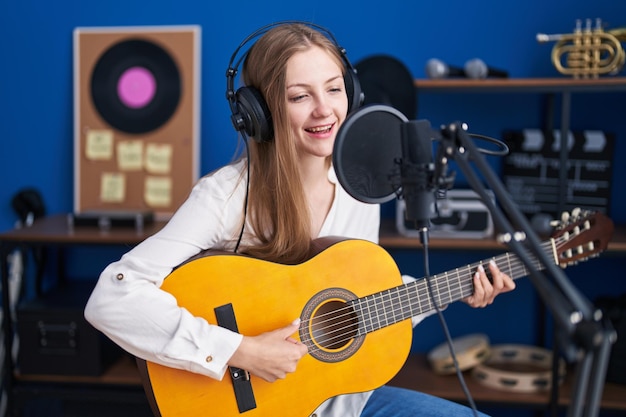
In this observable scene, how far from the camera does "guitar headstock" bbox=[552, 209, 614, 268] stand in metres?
1.53

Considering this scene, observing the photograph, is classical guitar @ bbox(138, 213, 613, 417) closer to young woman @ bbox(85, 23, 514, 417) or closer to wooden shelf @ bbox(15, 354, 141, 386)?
young woman @ bbox(85, 23, 514, 417)

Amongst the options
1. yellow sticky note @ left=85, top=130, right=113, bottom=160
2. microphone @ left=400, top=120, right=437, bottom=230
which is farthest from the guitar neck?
yellow sticky note @ left=85, top=130, right=113, bottom=160

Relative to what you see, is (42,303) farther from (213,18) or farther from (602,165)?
(602,165)

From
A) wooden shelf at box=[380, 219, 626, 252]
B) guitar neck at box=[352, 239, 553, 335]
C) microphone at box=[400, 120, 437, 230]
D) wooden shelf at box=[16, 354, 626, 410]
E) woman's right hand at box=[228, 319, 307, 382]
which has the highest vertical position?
microphone at box=[400, 120, 437, 230]

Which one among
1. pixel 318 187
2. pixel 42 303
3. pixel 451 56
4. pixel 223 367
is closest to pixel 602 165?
pixel 451 56

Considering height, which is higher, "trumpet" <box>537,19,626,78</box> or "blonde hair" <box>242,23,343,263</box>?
"trumpet" <box>537,19,626,78</box>

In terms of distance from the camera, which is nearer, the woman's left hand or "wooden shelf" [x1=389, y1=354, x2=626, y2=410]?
the woman's left hand

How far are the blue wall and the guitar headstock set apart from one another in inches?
52.8

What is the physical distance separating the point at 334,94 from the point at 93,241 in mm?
1311

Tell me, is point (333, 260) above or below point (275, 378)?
above

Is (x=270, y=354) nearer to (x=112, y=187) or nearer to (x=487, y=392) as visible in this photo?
(x=487, y=392)

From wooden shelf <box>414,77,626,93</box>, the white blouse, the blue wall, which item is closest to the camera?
the white blouse

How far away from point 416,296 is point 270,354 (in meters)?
0.36

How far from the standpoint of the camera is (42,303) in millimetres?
2764
